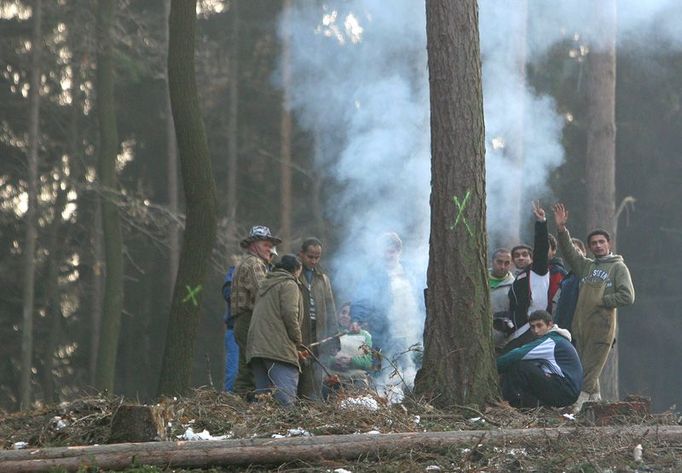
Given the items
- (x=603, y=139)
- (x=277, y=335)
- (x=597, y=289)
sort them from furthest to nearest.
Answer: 1. (x=603, y=139)
2. (x=597, y=289)
3. (x=277, y=335)

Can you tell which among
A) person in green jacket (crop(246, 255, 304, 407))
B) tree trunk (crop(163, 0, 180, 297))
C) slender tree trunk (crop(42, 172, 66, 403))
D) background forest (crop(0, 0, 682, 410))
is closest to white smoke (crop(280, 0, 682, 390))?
background forest (crop(0, 0, 682, 410))

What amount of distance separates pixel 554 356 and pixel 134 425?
145 inches

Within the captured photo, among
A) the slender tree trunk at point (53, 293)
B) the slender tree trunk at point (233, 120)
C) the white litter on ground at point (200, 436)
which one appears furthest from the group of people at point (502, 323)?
the slender tree trunk at point (233, 120)

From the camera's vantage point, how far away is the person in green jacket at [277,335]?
10.6 m

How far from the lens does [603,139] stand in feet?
60.7

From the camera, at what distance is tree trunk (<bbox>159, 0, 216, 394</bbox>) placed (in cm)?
1322

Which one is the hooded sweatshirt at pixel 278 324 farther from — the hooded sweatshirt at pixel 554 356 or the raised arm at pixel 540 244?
the raised arm at pixel 540 244

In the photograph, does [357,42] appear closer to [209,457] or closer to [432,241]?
[432,241]

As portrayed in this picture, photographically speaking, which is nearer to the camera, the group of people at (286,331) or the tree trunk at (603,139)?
the group of people at (286,331)

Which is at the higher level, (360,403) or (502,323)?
(502,323)

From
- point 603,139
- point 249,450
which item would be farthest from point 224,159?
point 249,450

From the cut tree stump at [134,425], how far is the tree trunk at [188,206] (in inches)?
196

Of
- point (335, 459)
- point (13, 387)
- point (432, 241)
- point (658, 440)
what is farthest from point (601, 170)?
point (13, 387)

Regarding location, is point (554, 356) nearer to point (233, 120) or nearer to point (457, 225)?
point (457, 225)
